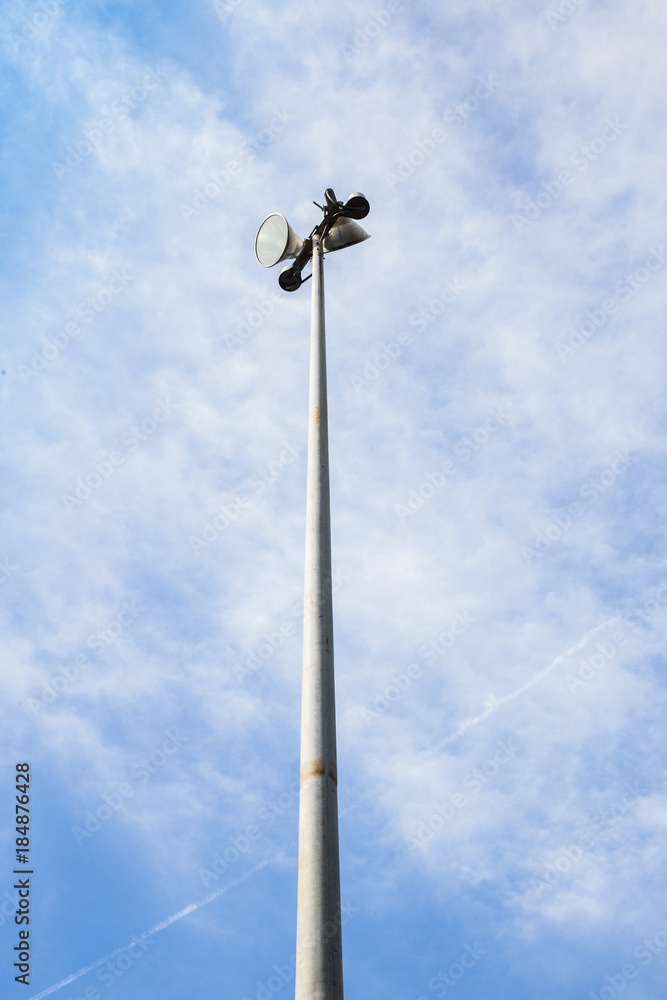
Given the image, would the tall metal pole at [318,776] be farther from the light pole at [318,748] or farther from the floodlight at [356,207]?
the floodlight at [356,207]

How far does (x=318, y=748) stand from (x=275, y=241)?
8910 millimetres

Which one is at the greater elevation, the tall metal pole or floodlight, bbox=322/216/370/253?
floodlight, bbox=322/216/370/253

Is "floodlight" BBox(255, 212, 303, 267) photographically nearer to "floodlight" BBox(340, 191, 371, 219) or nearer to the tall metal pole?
"floodlight" BBox(340, 191, 371, 219)

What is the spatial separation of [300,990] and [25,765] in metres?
12.1

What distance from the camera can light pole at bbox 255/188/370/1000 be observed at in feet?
19.6

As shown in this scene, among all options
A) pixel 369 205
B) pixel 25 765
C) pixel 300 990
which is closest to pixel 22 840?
pixel 25 765

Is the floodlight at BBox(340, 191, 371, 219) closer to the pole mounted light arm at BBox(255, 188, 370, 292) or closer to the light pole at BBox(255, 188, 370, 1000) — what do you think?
the pole mounted light arm at BBox(255, 188, 370, 292)

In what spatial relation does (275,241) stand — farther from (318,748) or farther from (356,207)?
(318,748)

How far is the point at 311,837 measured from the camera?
655 cm

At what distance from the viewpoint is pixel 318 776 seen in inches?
270

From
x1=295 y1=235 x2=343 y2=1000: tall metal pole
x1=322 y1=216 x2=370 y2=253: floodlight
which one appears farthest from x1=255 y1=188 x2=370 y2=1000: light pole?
x1=322 y1=216 x2=370 y2=253: floodlight

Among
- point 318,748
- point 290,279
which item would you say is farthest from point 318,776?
point 290,279

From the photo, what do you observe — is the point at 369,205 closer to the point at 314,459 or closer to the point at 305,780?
the point at 314,459

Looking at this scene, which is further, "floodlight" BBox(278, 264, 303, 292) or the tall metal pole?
"floodlight" BBox(278, 264, 303, 292)
